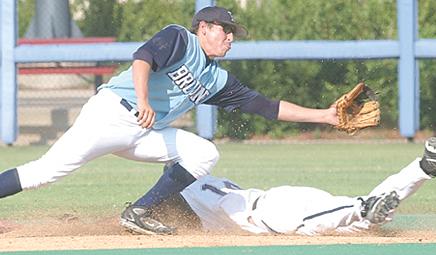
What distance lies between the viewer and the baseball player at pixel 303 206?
683 cm

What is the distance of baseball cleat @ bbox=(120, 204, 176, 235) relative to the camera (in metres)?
6.97

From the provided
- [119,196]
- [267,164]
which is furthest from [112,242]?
[267,164]

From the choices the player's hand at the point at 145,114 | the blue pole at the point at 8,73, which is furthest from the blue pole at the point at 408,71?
the player's hand at the point at 145,114

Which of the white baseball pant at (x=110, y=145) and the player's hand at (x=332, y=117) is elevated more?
the player's hand at (x=332, y=117)

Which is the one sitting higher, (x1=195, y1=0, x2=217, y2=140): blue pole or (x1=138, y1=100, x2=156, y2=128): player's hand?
(x1=138, y1=100, x2=156, y2=128): player's hand

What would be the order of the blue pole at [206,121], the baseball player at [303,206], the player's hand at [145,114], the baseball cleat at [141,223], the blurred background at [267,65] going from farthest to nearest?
the blurred background at [267,65] → the blue pole at [206,121] → the baseball cleat at [141,223] → the baseball player at [303,206] → the player's hand at [145,114]

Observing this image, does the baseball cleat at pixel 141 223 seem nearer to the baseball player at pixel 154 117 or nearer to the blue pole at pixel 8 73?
the baseball player at pixel 154 117

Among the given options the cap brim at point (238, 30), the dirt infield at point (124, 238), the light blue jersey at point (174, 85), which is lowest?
the dirt infield at point (124, 238)

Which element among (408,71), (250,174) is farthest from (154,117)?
(408,71)

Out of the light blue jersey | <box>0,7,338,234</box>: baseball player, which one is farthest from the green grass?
the light blue jersey

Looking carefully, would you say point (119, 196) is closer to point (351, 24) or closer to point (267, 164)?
point (267, 164)

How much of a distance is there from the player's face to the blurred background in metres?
8.35

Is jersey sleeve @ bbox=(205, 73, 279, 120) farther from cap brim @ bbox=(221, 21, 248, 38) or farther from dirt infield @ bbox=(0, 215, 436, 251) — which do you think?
dirt infield @ bbox=(0, 215, 436, 251)

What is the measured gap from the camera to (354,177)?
11.0 m
